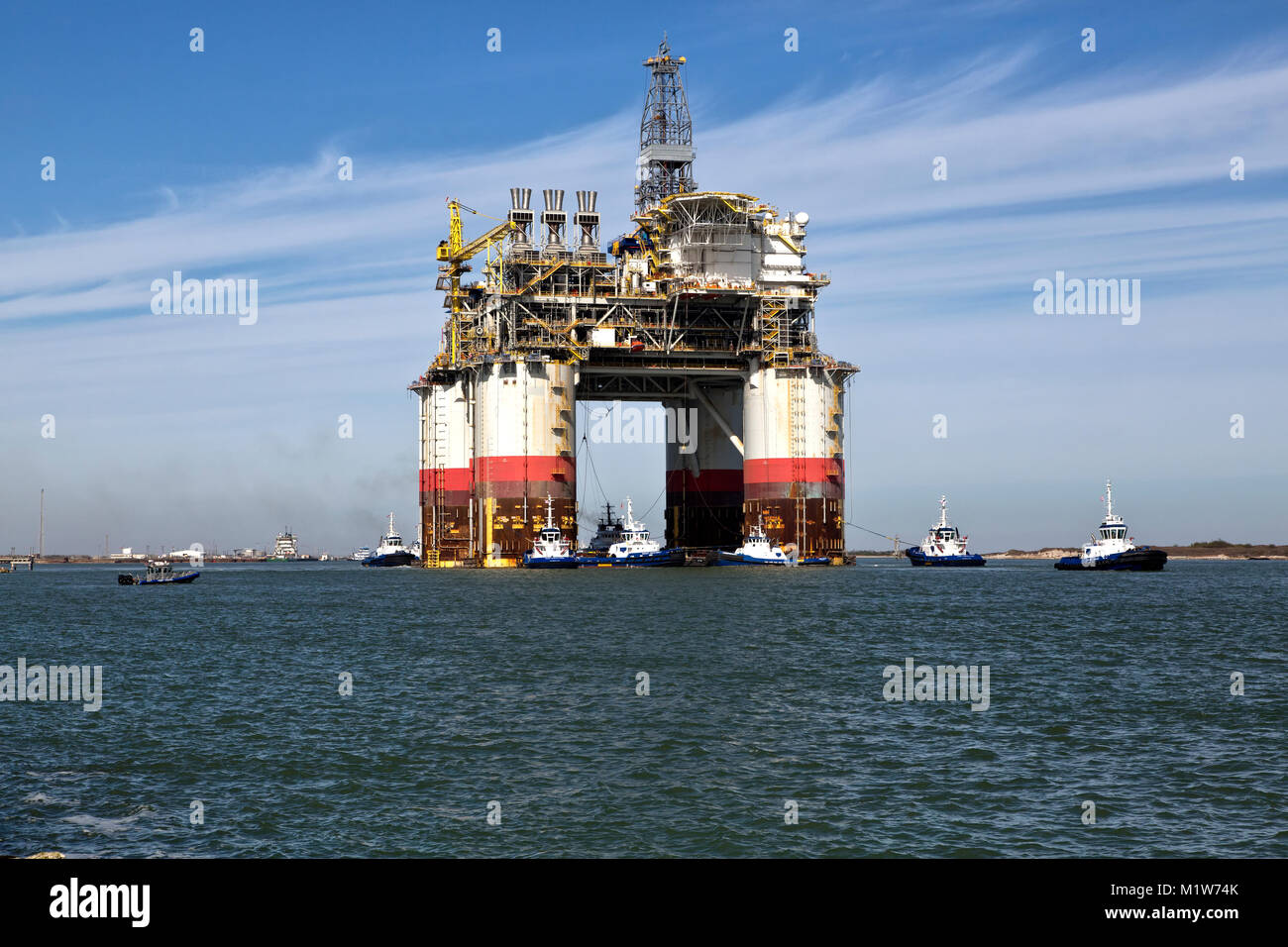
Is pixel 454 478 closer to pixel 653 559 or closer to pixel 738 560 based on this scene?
pixel 653 559

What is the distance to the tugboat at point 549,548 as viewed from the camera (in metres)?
103

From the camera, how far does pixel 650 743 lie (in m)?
28.2

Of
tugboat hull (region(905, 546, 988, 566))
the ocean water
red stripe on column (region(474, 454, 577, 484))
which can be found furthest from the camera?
tugboat hull (region(905, 546, 988, 566))

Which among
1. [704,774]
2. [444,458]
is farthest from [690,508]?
[704,774]

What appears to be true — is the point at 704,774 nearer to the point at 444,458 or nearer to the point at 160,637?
the point at 160,637

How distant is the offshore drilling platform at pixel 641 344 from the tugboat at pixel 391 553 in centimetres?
5642

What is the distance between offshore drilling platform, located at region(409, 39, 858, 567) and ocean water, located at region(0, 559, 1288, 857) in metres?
43.0

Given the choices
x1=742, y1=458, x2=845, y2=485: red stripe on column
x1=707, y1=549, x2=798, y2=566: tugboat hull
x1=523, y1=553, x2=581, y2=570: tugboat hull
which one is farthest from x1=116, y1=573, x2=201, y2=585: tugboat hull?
x1=742, y1=458, x2=845, y2=485: red stripe on column

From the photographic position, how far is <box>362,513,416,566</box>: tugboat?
6752 inches

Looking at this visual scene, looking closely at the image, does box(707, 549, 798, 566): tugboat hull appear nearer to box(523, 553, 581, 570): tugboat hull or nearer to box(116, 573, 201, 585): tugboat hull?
box(523, 553, 581, 570): tugboat hull

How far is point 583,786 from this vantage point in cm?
2383

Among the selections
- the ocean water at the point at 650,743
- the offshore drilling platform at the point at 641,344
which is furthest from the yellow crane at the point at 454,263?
the ocean water at the point at 650,743
